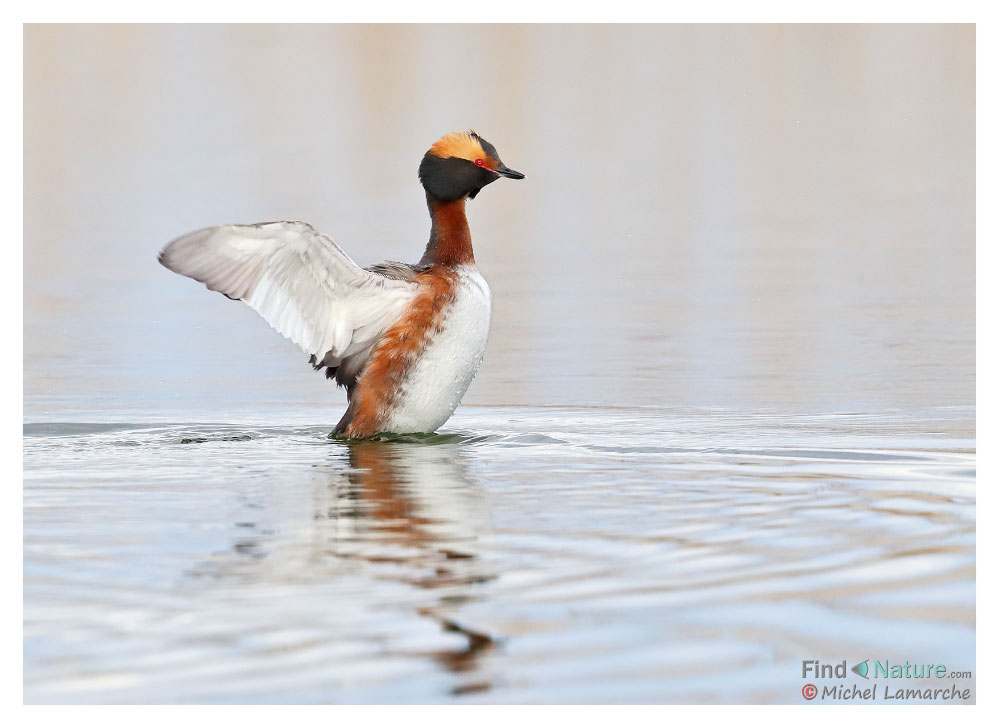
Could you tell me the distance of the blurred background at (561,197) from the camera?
11.6 meters

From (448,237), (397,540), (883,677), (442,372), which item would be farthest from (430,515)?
(448,237)

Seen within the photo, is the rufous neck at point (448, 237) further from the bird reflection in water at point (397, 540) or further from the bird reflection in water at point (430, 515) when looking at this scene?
the bird reflection in water at point (397, 540)

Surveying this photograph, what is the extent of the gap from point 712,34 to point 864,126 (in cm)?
1078

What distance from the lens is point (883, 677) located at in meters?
4.88

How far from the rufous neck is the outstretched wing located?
1.58ft

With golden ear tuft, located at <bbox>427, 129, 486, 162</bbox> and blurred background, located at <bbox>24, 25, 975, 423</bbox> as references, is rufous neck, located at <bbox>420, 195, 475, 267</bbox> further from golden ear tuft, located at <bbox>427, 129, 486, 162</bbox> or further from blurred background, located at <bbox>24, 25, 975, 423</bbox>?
blurred background, located at <bbox>24, 25, 975, 423</bbox>

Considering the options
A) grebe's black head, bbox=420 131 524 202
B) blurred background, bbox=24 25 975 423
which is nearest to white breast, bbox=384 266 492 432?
grebe's black head, bbox=420 131 524 202

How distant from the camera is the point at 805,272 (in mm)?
15500

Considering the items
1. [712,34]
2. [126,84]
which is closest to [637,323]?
[126,84]

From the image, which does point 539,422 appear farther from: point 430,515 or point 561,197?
point 561,197

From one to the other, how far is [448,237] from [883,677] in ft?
17.4

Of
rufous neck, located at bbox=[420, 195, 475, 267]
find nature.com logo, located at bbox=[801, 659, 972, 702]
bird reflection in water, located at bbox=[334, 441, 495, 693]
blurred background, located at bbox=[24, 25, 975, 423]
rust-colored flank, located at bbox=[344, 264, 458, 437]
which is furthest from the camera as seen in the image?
blurred background, located at bbox=[24, 25, 975, 423]

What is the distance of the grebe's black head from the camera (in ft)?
32.3
